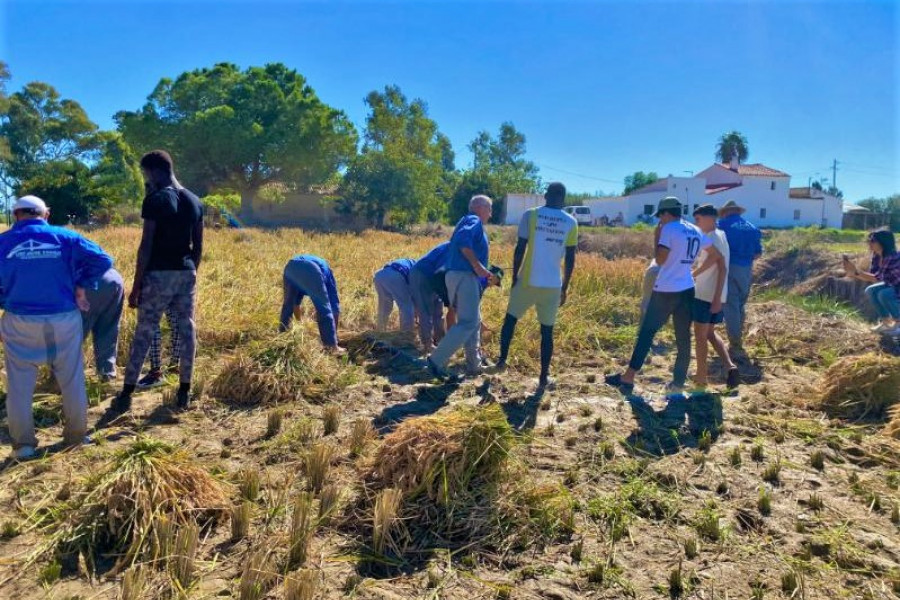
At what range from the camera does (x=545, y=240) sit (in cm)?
514

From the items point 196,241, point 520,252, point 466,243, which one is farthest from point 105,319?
point 520,252

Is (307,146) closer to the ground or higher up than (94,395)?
higher up

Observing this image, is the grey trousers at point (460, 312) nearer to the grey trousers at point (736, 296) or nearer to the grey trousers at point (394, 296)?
the grey trousers at point (394, 296)

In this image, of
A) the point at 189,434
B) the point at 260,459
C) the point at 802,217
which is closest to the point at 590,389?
the point at 260,459

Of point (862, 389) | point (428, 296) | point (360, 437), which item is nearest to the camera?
point (360, 437)

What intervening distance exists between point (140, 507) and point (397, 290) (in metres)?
3.88

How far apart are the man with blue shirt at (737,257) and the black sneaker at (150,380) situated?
582cm

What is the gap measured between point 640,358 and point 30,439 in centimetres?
464

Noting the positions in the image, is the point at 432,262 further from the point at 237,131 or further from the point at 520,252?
the point at 237,131

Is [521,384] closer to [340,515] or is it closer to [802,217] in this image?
[340,515]

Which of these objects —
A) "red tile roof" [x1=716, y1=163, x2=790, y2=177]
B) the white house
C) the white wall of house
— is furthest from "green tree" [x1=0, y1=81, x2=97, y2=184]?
"red tile roof" [x1=716, y1=163, x2=790, y2=177]

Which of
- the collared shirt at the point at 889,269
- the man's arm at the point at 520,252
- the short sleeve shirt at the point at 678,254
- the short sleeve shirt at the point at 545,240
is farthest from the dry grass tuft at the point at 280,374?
the collared shirt at the point at 889,269

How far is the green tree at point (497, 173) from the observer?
156ft

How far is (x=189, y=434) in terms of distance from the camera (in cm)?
406
